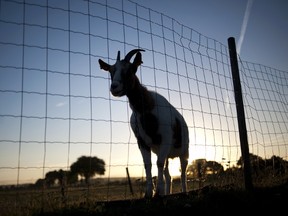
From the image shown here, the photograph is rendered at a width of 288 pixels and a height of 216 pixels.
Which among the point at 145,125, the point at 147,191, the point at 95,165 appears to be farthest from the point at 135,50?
the point at 95,165

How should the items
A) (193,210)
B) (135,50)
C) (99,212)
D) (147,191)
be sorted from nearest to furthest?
(99,212), (193,210), (147,191), (135,50)

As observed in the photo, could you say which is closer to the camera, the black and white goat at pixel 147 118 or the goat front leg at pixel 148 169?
the goat front leg at pixel 148 169

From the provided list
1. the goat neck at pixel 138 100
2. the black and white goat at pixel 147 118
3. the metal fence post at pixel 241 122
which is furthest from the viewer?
the goat neck at pixel 138 100

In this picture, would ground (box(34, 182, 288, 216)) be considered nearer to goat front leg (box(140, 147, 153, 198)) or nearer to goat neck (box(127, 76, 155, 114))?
goat front leg (box(140, 147, 153, 198))

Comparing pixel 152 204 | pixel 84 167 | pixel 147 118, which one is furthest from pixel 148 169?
pixel 84 167

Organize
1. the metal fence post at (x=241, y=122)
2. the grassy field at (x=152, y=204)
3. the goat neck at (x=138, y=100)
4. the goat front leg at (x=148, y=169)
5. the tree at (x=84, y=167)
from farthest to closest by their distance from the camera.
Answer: the tree at (x=84, y=167) → the goat neck at (x=138, y=100) → the metal fence post at (x=241, y=122) → the goat front leg at (x=148, y=169) → the grassy field at (x=152, y=204)

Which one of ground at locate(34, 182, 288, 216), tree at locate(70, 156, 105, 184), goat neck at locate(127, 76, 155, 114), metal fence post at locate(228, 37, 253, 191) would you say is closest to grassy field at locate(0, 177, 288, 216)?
ground at locate(34, 182, 288, 216)

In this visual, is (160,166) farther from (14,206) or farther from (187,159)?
(14,206)

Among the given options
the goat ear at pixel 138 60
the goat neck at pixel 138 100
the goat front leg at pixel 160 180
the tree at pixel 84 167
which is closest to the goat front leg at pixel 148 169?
the goat front leg at pixel 160 180

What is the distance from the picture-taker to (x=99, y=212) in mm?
3658

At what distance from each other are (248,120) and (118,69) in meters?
3.27

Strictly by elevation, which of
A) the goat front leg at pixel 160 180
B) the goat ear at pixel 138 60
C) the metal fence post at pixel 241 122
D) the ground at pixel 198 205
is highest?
the goat ear at pixel 138 60

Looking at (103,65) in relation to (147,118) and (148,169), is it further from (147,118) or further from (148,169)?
(148,169)

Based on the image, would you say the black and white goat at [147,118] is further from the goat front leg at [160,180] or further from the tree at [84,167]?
the tree at [84,167]
